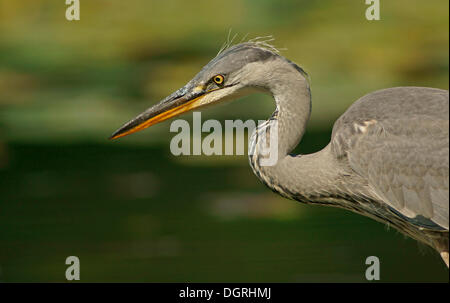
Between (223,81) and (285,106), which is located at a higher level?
(223,81)

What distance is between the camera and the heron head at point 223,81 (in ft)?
14.7

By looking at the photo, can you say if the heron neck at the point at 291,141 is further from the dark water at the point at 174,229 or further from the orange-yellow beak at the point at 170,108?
the dark water at the point at 174,229

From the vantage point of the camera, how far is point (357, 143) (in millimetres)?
4328

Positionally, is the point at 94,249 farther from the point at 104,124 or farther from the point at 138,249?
the point at 104,124

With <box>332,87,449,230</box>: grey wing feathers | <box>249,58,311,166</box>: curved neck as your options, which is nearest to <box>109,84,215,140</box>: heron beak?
<box>249,58,311,166</box>: curved neck

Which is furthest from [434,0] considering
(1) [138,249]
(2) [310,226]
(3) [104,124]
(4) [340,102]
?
(1) [138,249]

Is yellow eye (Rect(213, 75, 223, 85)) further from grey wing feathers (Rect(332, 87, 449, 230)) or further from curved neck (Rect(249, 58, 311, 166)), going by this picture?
grey wing feathers (Rect(332, 87, 449, 230))

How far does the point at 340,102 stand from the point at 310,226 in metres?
3.49

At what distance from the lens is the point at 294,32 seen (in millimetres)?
11859

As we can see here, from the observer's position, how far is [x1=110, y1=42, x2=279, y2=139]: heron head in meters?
4.48

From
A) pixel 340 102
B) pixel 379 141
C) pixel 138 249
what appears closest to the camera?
pixel 379 141

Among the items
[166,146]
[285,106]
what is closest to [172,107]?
[285,106]

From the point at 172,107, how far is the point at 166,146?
15.4 feet

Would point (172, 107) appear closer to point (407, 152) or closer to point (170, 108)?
point (170, 108)
